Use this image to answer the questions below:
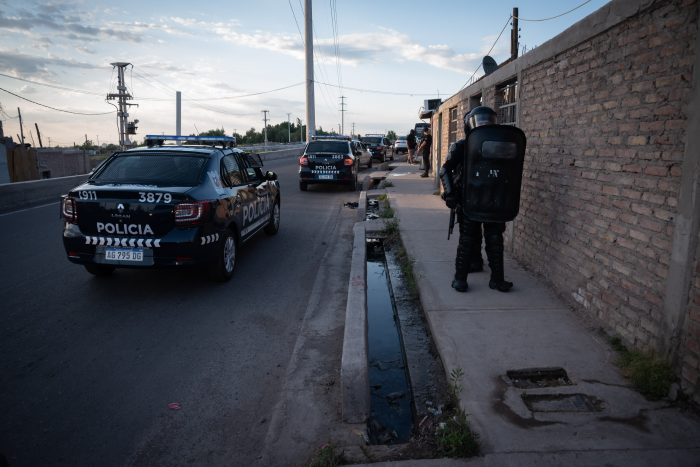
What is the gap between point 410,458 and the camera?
2.79 meters

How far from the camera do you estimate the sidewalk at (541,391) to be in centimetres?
274

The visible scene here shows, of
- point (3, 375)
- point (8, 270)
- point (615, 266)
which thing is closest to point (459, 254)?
point (615, 266)

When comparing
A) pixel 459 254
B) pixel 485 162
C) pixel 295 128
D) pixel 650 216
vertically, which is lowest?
pixel 459 254

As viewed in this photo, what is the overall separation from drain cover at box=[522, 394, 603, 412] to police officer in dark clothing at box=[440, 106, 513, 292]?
6.94 ft

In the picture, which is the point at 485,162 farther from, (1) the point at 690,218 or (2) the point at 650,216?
(1) the point at 690,218

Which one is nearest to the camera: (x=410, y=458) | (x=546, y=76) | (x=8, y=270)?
(x=410, y=458)

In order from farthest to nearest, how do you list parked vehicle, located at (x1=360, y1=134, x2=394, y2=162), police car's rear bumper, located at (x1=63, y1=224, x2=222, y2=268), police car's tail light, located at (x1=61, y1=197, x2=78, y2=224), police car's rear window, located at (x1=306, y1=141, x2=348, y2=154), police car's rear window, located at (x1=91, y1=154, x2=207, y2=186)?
parked vehicle, located at (x1=360, y1=134, x2=394, y2=162)
police car's rear window, located at (x1=306, y1=141, x2=348, y2=154)
police car's rear window, located at (x1=91, y1=154, x2=207, y2=186)
police car's tail light, located at (x1=61, y1=197, x2=78, y2=224)
police car's rear bumper, located at (x1=63, y1=224, x2=222, y2=268)

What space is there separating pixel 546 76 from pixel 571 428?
13.9 feet

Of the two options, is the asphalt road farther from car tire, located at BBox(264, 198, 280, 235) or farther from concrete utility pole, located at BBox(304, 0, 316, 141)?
concrete utility pole, located at BBox(304, 0, 316, 141)

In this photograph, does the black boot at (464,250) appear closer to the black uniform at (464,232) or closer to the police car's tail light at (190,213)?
the black uniform at (464,232)

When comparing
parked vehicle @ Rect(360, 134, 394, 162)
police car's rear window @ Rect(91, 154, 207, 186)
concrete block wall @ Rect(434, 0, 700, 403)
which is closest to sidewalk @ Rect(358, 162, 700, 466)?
concrete block wall @ Rect(434, 0, 700, 403)

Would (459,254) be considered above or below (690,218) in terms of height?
below

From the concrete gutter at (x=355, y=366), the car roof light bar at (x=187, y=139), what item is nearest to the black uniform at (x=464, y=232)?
the concrete gutter at (x=355, y=366)

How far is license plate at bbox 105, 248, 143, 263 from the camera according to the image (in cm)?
537
